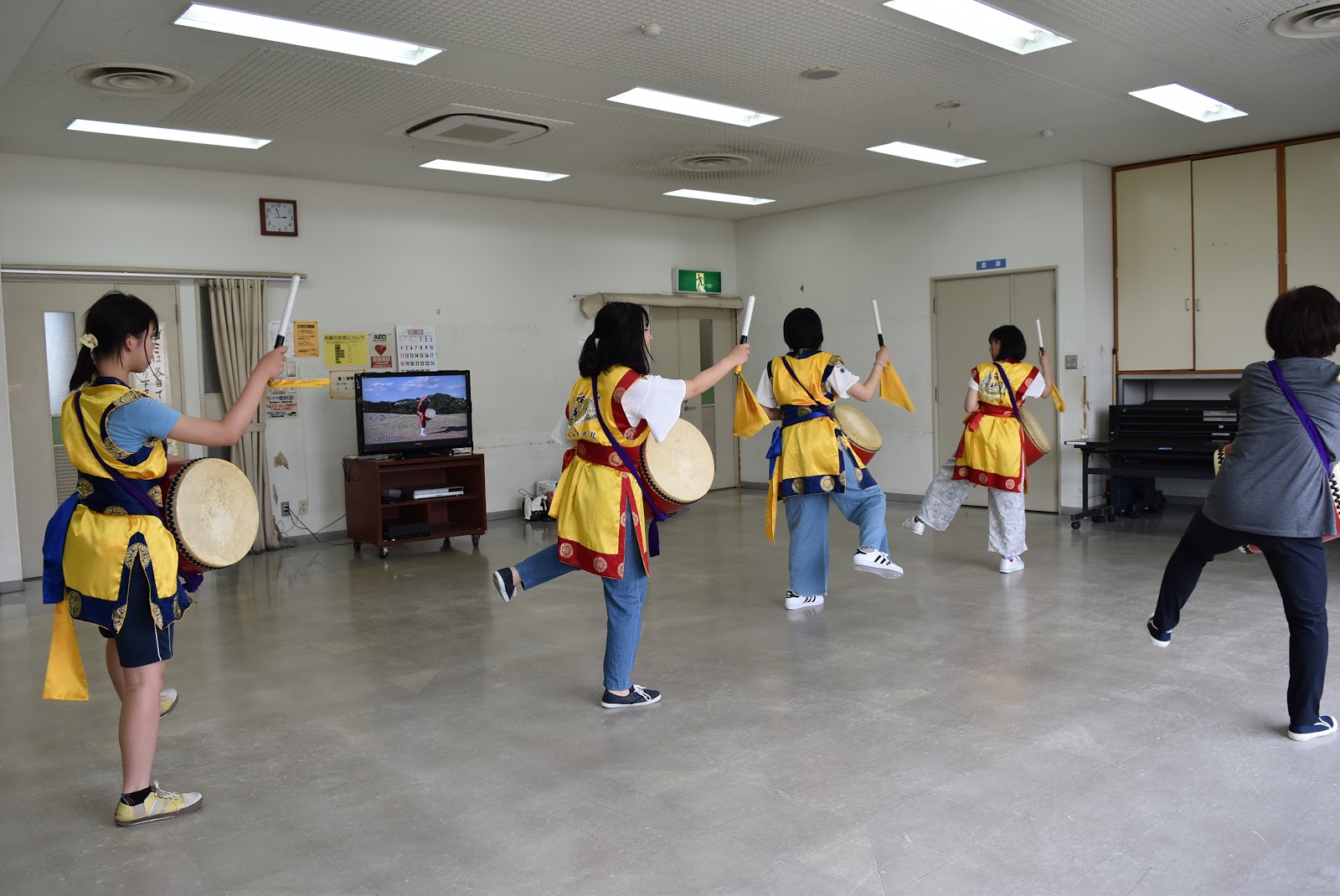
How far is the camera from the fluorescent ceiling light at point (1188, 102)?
632 cm

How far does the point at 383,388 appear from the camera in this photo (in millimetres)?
7691

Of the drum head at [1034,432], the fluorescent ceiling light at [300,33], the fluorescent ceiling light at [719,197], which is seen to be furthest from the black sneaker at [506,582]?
the fluorescent ceiling light at [719,197]

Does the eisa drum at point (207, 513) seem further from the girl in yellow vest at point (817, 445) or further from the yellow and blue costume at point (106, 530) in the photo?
the girl in yellow vest at point (817, 445)

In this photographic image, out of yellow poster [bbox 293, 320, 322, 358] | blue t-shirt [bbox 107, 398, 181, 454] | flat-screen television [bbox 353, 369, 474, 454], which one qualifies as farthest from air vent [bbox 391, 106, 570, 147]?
blue t-shirt [bbox 107, 398, 181, 454]

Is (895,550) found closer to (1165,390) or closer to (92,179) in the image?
(1165,390)

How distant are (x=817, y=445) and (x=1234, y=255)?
497 cm

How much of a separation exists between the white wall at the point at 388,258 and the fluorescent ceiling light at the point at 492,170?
0.48 meters

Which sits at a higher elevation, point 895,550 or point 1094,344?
point 1094,344

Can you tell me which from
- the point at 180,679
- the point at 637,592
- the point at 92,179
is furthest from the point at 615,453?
the point at 92,179

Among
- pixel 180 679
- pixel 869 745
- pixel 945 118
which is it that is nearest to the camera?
pixel 869 745

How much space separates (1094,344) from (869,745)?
612 cm

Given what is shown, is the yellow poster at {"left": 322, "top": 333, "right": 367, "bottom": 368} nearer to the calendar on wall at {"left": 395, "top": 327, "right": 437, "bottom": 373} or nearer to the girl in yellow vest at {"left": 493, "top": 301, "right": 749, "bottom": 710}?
the calendar on wall at {"left": 395, "top": 327, "right": 437, "bottom": 373}

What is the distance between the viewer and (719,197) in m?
9.50

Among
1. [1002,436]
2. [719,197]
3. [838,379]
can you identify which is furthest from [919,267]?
[838,379]
